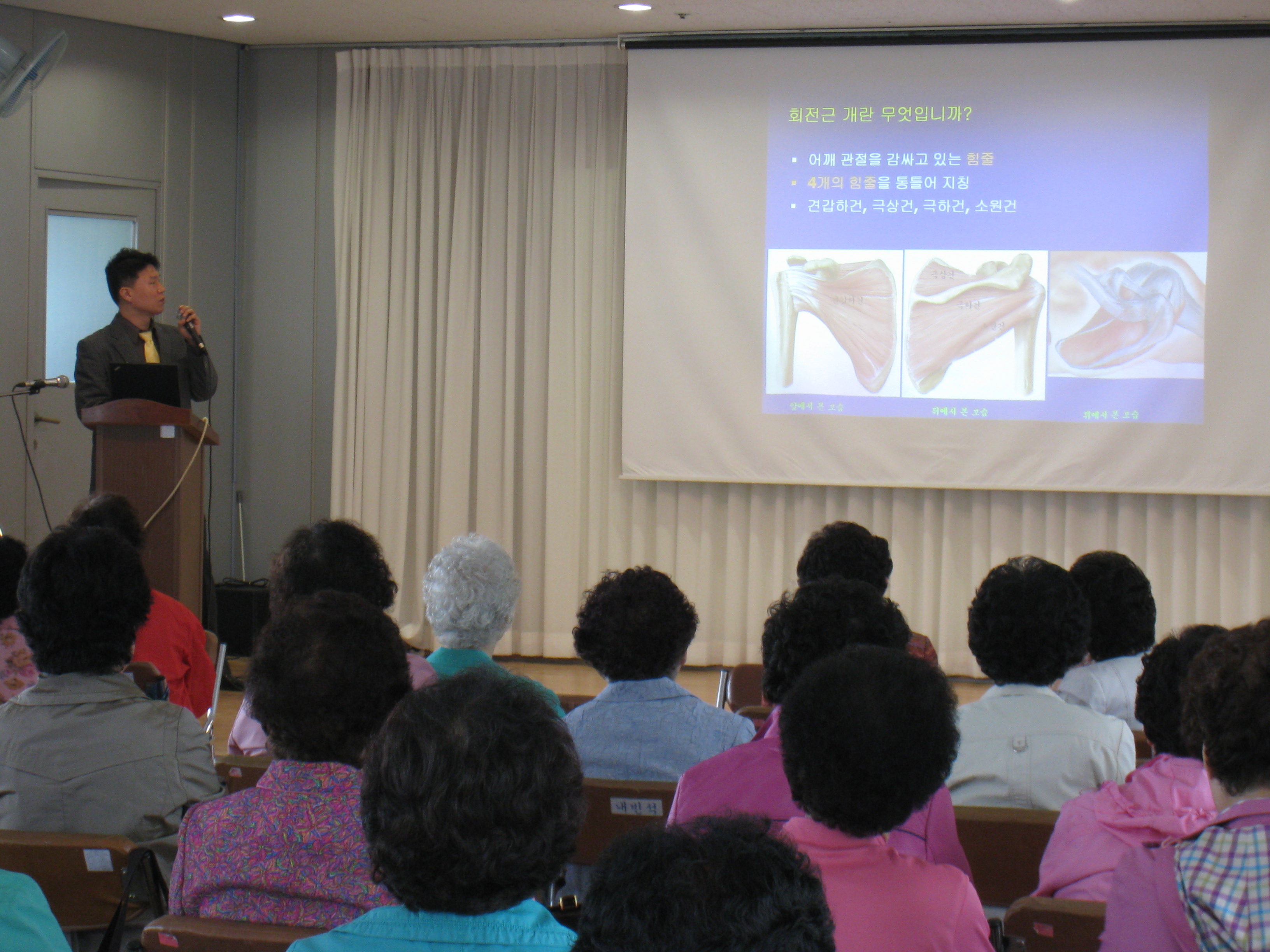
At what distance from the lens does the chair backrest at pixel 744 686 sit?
3072mm

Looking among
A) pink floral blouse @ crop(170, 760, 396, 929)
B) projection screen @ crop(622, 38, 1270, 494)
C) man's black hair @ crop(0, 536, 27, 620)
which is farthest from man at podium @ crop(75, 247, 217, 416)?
pink floral blouse @ crop(170, 760, 396, 929)

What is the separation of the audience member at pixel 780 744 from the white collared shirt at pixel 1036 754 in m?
0.21

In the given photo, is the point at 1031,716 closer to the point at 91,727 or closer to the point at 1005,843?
the point at 1005,843

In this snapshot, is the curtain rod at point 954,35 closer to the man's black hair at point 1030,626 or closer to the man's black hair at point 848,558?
the man's black hair at point 848,558

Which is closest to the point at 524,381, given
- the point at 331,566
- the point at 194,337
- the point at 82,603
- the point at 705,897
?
the point at 194,337

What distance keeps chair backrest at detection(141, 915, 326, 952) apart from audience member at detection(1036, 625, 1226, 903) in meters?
0.97

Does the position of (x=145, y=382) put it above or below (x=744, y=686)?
above

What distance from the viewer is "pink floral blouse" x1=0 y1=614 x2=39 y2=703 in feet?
8.18

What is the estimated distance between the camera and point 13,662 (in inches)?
98.5

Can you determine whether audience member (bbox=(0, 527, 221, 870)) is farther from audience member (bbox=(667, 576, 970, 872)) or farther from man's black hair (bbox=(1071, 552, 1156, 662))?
man's black hair (bbox=(1071, 552, 1156, 662))

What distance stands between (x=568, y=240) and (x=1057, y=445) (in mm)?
2440

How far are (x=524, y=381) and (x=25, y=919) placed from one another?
4.77 metres

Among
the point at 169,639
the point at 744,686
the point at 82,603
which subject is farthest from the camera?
the point at 744,686

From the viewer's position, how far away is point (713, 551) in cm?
573
